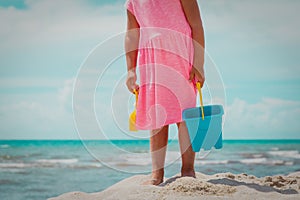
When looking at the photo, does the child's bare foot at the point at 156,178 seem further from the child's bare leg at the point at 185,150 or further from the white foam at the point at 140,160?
the white foam at the point at 140,160

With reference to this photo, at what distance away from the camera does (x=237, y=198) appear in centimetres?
218

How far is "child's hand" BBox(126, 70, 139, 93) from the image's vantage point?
8.85 ft

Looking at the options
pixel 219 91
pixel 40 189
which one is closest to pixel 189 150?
Result: pixel 219 91

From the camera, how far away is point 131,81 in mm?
2707

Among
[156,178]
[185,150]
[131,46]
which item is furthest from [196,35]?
[156,178]

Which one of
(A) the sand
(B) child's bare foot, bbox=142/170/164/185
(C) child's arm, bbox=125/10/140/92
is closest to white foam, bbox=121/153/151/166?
(B) child's bare foot, bbox=142/170/164/185

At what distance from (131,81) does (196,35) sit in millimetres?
460

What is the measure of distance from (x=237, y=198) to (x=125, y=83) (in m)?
0.98

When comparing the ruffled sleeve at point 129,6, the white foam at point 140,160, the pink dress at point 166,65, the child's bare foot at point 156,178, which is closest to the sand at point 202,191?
the child's bare foot at point 156,178

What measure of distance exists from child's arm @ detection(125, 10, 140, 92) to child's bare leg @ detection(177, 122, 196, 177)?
1.24ft

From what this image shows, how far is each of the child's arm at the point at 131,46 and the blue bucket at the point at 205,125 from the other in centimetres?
45

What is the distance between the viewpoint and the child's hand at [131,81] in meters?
2.70

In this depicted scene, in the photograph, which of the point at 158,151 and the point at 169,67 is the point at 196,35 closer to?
the point at 169,67

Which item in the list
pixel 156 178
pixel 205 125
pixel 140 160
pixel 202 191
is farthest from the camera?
pixel 140 160
